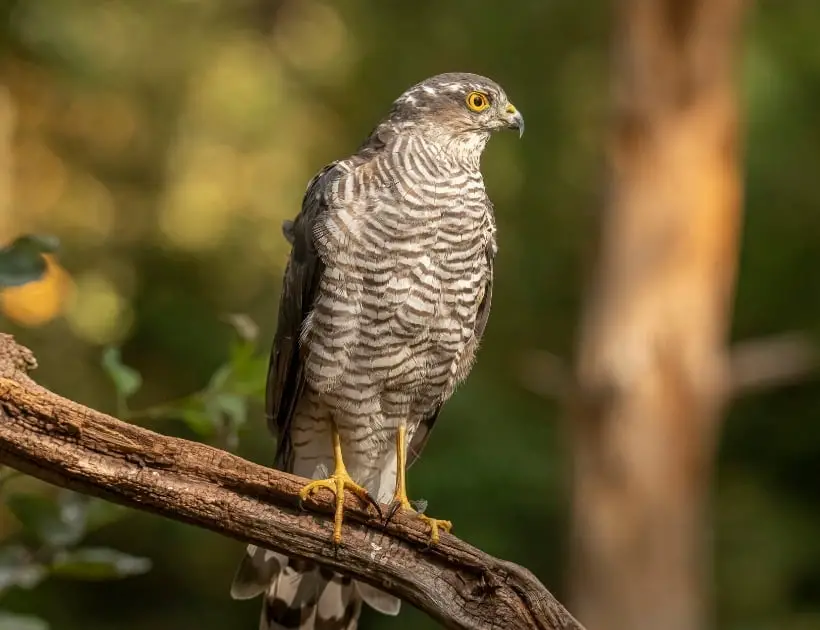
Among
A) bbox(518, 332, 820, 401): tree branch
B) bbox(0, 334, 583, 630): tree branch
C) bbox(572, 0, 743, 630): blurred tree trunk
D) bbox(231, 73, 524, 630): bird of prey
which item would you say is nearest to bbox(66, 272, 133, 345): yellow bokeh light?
bbox(518, 332, 820, 401): tree branch

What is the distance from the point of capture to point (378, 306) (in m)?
3.59

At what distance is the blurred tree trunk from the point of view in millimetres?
7266

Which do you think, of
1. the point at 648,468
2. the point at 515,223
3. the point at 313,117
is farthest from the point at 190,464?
the point at 313,117

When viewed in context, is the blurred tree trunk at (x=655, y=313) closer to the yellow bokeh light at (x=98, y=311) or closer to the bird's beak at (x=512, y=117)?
the bird's beak at (x=512, y=117)

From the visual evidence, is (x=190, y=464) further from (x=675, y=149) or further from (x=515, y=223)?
(x=515, y=223)

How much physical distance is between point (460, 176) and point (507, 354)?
6909 millimetres

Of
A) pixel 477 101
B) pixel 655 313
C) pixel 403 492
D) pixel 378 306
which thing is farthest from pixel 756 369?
pixel 378 306

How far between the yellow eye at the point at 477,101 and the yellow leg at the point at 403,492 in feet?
3.37

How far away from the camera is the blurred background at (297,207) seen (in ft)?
31.1

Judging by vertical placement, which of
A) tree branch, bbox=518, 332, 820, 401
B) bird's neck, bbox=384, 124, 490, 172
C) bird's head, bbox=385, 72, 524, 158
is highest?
tree branch, bbox=518, 332, 820, 401

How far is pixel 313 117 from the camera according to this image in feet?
37.2

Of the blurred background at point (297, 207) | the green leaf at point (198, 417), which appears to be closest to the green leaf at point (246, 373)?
the green leaf at point (198, 417)

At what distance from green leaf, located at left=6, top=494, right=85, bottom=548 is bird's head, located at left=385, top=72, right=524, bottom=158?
161cm

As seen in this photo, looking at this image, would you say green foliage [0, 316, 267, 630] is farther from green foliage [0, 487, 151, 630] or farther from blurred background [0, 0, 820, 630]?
blurred background [0, 0, 820, 630]
